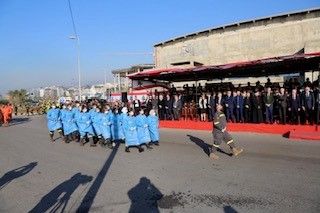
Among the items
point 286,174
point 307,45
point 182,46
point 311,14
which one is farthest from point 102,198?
point 182,46

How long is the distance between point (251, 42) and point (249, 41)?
0.92 ft

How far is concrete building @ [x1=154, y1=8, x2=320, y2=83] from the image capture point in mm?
28828

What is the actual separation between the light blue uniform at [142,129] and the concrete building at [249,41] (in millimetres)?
15337

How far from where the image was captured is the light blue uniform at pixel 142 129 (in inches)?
443

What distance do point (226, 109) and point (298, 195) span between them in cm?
1046

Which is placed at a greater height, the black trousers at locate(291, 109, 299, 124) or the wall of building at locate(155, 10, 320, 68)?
the wall of building at locate(155, 10, 320, 68)

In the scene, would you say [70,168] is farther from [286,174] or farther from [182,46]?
[182,46]

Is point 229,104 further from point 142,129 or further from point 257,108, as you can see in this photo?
point 142,129

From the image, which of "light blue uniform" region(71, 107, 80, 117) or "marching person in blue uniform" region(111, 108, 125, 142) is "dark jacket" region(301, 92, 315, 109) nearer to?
"marching person in blue uniform" region(111, 108, 125, 142)

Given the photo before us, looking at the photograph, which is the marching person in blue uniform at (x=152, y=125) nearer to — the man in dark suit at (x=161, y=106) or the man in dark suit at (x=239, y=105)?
the man in dark suit at (x=239, y=105)

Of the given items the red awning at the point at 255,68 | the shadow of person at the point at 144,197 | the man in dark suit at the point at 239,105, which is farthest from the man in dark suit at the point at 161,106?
the shadow of person at the point at 144,197

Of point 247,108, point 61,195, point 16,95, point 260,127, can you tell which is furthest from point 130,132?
point 16,95

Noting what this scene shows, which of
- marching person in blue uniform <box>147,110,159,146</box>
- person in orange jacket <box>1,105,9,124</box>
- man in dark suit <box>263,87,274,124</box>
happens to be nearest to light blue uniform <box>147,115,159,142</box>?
marching person in blue uniform <box>147,110,159,146</box>

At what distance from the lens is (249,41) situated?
32719 mm
